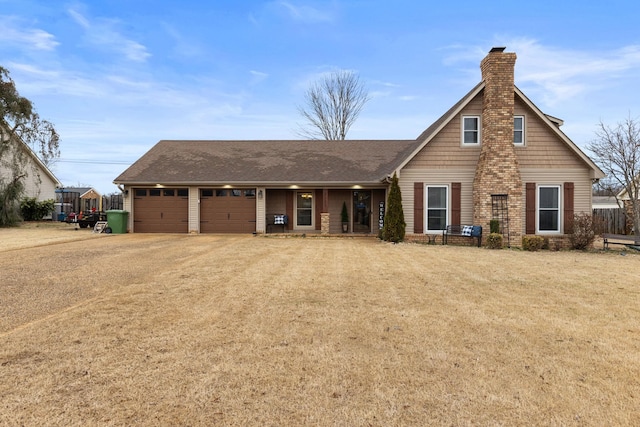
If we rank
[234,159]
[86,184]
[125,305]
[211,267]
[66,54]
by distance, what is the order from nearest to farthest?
[125,305], [211,267], [234,159], [66,54], [86,184]

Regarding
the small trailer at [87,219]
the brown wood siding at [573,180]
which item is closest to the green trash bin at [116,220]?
the small trailer at [87,219]

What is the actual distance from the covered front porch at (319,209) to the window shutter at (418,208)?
347 centimetres

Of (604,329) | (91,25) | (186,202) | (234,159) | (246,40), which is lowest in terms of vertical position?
(604,329)

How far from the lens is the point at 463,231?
554 inches

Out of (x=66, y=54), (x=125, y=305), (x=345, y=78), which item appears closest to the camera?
(x=125, y=305)

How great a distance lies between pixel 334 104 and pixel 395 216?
21453mm

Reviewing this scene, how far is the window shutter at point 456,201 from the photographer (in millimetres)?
14562

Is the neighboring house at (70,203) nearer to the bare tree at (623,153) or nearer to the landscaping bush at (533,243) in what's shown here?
the landscaping bush at (533,243)

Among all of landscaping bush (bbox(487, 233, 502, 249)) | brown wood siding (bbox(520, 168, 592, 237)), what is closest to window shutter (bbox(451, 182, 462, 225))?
landscaping bush (bbox(487, 233, 502, 249))

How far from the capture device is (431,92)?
28344 millimetres

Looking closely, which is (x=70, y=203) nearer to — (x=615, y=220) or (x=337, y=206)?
(x=337, y=206)

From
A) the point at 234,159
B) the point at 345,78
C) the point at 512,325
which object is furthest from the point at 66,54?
the point at 512,325

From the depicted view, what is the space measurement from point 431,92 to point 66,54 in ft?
80.6

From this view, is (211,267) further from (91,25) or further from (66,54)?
(66,54)
